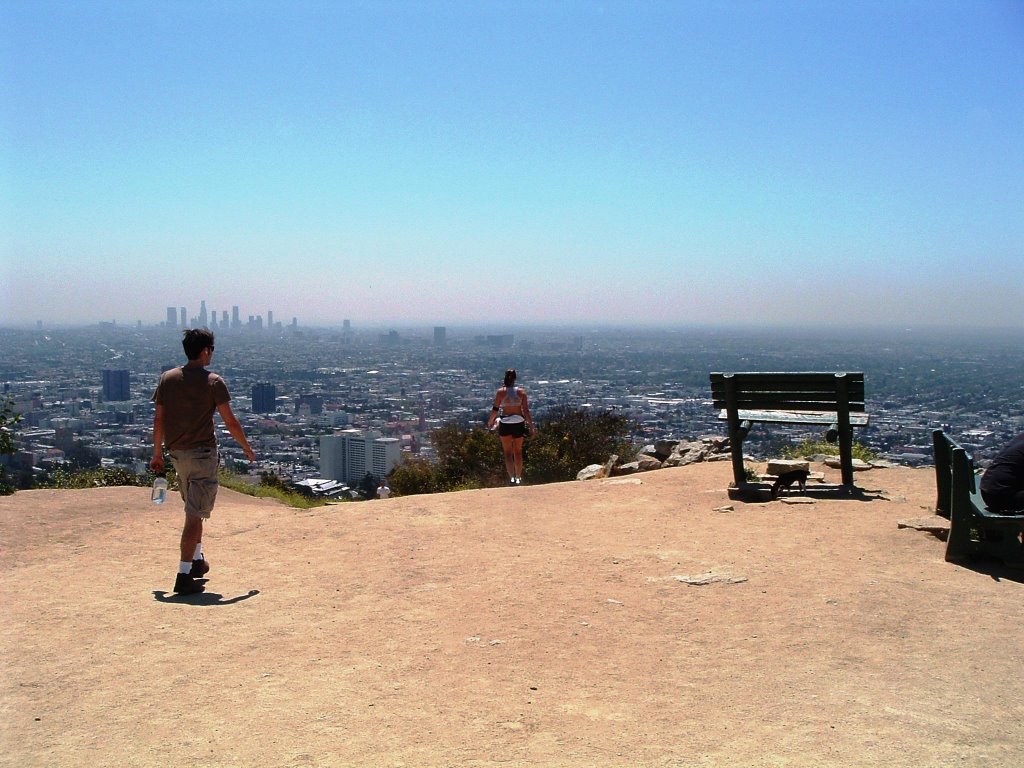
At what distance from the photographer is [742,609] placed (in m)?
5.62

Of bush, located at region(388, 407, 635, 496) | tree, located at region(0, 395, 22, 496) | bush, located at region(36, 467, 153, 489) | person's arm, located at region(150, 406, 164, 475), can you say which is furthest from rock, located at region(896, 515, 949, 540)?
tree, located at region(0, 395, 22, 496)

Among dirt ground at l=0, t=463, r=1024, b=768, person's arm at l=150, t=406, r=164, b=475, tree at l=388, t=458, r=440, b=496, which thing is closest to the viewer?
dirt ground at l=0, t=463, r=1024, b=768

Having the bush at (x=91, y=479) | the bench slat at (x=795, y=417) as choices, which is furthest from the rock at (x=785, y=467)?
the bush at (x=91, y=479)


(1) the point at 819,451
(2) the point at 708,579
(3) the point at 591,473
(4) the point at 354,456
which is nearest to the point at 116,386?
(4) the point at 354,456

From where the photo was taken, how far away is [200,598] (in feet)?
Answer: 20.4

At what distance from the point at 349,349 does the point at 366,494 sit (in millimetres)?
36908

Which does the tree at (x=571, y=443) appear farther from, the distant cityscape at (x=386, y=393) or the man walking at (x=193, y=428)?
the man walking at (x=193, y=428)

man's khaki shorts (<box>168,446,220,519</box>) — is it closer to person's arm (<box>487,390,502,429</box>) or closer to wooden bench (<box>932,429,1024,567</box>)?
wooden bench (<box>932,429,1024,567</box>)

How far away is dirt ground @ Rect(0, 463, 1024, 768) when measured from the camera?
384cm

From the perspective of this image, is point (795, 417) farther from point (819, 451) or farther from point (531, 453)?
point (531, 453)

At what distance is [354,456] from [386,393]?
13.1 meters

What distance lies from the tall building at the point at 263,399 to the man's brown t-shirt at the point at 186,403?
17.4 m

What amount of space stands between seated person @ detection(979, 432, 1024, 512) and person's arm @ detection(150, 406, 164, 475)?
6163 millimetres

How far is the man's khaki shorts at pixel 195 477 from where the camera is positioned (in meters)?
6.52
